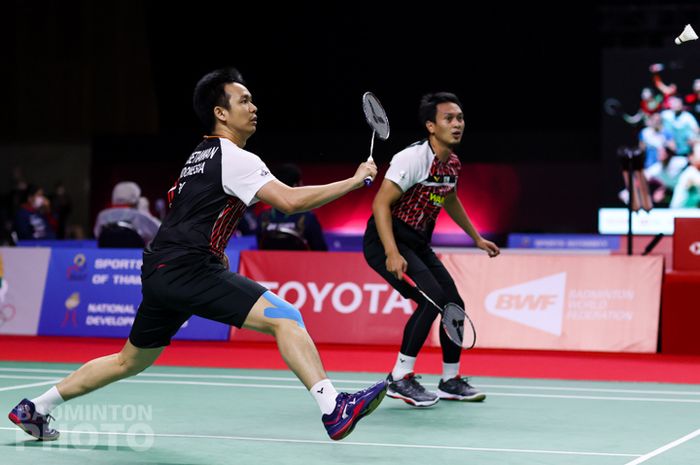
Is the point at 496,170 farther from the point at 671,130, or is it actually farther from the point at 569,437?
the point at 569,437

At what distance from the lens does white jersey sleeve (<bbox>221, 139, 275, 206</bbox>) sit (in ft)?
14.3

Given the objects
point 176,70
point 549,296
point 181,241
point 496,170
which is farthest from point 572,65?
point 181,241

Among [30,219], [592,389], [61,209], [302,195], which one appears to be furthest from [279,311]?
[61,209]

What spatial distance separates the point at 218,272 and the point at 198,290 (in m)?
0.12

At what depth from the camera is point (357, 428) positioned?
5336 millimetres

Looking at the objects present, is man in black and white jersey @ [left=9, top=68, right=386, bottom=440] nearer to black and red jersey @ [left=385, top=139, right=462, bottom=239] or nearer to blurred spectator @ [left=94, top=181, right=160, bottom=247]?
black and red jersey @ [left=385, top=139, right=462, bottom=239]

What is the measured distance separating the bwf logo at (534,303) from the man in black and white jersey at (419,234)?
9.79 feet

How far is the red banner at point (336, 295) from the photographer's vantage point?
9641mm

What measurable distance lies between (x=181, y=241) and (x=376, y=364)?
421cm

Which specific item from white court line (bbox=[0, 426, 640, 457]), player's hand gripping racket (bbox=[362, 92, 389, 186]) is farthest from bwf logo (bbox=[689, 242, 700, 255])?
white court line (bbox=[0, 426, 640, 457])

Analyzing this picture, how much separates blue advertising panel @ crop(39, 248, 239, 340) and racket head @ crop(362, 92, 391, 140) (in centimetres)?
493

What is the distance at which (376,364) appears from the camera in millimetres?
8445

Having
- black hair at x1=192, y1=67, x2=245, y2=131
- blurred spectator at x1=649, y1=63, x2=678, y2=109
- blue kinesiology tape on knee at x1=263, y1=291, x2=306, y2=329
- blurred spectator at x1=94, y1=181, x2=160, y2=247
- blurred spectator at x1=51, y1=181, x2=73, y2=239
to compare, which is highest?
blurred spectator at x1=649, y1=63, x2=678, y2=109

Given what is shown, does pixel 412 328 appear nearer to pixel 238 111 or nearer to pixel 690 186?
pixel 238 111
